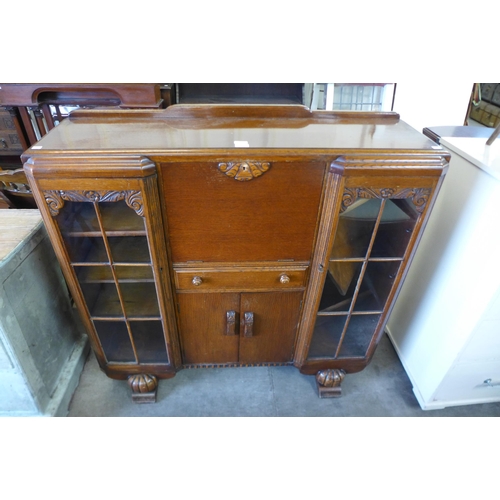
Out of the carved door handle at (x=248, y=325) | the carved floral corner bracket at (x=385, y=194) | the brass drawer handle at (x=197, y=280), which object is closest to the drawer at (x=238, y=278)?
the brass drawer handle at (x=197, y=280)

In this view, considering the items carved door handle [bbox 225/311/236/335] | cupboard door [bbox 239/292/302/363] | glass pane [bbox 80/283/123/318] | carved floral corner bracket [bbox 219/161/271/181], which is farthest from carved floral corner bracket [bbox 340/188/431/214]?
glass pane [bbox 80/283/123/318]

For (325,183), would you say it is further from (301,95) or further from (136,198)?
(301,95)

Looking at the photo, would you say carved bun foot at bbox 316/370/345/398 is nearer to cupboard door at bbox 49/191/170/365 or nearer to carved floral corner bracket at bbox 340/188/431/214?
cupboard door at bbox 49/191/170/365

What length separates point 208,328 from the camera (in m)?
1.04

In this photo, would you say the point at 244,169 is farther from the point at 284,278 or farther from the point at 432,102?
Result: the point at 432,102

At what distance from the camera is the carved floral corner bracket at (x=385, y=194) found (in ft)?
2.50

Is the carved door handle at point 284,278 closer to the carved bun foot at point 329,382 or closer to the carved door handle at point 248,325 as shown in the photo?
the carved door handle at point 248,325

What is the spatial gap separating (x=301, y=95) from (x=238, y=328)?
3.68 feet

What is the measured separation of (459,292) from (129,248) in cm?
92

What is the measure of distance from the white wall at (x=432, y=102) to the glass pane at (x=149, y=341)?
112cm

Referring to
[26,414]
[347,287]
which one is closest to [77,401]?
[26,414]

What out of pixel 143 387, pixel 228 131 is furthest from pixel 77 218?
pixel 143 387

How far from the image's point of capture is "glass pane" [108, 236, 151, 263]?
83 centimetres

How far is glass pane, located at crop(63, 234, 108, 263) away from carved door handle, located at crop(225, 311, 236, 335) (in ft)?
1.20
